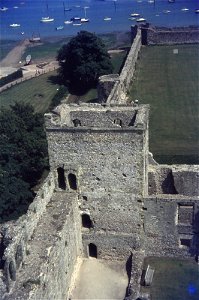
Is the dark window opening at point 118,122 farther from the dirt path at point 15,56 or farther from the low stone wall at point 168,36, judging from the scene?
the dirt path at point 15,56

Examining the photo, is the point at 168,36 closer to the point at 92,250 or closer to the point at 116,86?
the point at 116,86

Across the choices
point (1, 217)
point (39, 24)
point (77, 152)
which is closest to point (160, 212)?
point (77, 152)

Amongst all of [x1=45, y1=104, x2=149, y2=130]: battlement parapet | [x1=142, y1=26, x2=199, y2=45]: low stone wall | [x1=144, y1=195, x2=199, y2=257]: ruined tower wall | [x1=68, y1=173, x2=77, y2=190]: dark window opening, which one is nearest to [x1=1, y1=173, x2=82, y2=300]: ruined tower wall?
[x1=68, y1=173, x2=77, y2=190]: dark window opening

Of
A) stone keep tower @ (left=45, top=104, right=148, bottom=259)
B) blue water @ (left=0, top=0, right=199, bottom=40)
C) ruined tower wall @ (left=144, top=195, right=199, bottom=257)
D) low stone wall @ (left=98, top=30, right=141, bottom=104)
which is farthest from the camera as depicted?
blue water @ (left=0, top=0, right=199, bottom=40)

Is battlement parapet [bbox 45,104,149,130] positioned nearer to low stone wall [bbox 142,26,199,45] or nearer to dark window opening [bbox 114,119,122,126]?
dark window opening [bbox 114,119,122,126]

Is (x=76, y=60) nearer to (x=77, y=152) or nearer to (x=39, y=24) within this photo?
(x=77, y=152)

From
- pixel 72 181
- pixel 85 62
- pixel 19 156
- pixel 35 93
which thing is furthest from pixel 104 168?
pixel 35 93
